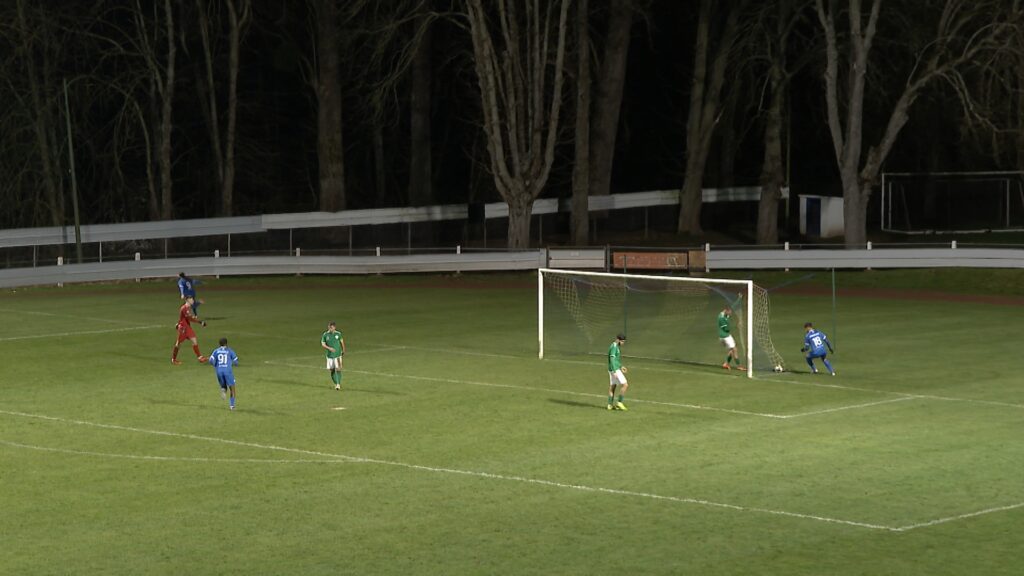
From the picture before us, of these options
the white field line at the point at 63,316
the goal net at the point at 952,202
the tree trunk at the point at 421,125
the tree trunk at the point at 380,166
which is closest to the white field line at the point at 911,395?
the white field line at the point at 63,316

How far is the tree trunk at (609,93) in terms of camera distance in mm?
69250

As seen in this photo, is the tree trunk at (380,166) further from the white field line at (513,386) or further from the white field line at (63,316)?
the white field line at (513,386)

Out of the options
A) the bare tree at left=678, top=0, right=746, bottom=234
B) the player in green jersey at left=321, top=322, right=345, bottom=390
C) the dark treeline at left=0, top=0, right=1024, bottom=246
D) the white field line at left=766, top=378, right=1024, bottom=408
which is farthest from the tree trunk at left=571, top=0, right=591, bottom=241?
the player in green jersey at left=321, top=322, right=345, bottom=390

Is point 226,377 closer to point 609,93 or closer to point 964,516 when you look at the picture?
point 964,516

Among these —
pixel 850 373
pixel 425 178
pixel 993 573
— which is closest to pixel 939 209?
pixel 425 178

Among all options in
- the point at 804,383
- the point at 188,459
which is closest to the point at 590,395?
the point at 804,383

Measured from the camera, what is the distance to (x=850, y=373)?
117ft

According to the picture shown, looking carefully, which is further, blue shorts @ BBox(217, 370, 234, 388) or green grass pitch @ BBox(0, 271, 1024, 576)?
blue shorts @ BBox(217, 370, 234, 388)

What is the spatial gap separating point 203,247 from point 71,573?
164 feet

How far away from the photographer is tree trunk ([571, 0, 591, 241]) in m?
66.0

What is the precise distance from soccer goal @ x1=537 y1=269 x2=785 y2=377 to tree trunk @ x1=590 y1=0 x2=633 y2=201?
18.2 meters

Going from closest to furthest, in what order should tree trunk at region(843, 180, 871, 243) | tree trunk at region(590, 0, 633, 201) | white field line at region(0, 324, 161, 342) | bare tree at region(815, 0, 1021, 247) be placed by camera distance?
white field line at region(0, 324, 161, 342), bare tree at region(815, 0, 1021, 247), tree trunk at region(843, 180, 871, 243), tree trunk at region(590, 0, 633, 201)

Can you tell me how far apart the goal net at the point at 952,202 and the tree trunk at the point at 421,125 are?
2281cm

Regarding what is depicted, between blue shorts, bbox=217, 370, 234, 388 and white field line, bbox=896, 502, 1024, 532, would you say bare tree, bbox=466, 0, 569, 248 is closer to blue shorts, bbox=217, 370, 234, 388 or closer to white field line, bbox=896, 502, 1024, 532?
blue shorts, bbox=217, 370, 234, 388
